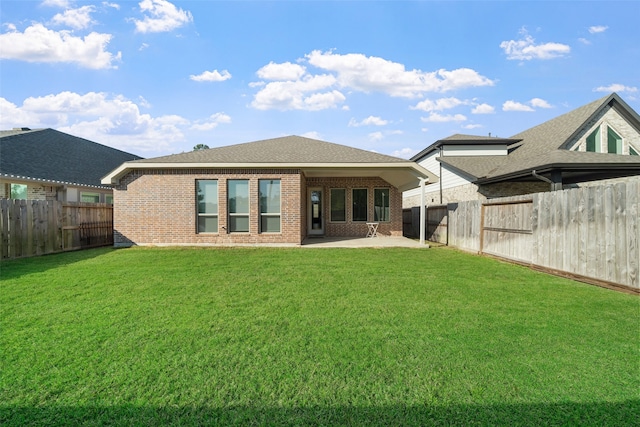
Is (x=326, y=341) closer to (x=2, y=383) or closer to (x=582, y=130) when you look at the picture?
(x=2, y=383)

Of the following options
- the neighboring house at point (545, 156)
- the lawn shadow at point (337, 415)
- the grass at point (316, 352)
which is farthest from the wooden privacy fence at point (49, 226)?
the neighboring house at point (545, 156)

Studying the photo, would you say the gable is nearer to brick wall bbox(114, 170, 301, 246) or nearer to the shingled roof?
the shingled roof

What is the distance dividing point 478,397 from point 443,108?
85.2ft

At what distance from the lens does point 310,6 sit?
10852 mm

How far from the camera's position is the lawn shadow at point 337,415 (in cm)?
223

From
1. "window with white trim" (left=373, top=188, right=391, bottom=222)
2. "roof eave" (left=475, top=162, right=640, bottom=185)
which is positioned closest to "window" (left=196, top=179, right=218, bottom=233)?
"window with white trim" (left=373, top=188, right=391, bottom=222)

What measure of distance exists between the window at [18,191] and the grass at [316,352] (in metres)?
11.2

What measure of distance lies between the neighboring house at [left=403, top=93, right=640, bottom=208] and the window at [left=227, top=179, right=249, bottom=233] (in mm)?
10775

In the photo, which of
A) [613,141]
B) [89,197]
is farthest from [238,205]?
[613,141]

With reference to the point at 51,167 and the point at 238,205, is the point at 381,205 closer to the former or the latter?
the point at 238,205

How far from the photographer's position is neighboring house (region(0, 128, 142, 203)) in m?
13.9

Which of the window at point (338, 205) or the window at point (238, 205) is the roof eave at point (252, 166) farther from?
the window at point (338, 205)

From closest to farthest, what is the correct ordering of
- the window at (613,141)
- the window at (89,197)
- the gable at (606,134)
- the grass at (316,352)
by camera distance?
the grass at (316,352)
the gable at (606,134)
the window at (613,141)
the window at (89,197)

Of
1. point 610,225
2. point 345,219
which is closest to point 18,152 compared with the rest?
point 345,219
